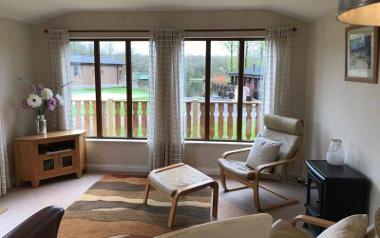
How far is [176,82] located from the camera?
14.7 feet

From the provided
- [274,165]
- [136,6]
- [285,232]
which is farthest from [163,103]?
[285,232]

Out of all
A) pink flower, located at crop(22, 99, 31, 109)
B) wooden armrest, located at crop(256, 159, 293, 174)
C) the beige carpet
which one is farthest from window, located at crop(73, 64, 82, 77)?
wooden armrest, located at crop(256, 159, 293, 174)

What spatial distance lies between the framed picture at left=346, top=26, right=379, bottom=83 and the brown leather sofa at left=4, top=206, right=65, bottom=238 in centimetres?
245

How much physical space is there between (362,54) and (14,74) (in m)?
4.01

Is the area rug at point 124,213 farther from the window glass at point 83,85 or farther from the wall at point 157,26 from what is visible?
the window glass at point 83,85

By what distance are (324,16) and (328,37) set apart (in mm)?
299

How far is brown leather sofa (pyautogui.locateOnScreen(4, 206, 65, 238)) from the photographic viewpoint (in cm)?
148

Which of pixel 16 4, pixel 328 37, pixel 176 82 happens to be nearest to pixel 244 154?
pixel 176 82

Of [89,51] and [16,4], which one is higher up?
[16,4]

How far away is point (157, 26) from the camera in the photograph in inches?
178

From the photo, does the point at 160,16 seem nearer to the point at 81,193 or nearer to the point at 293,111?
the point at 293,111

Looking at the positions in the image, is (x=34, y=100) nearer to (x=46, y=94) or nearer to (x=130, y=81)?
(x=46, y=94)

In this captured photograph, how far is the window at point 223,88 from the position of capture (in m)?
4.58

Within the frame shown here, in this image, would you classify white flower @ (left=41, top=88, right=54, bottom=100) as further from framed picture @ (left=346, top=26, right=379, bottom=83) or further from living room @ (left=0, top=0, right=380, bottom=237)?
framed picture @ (left=346, top=26, right=379, bottom=83)
